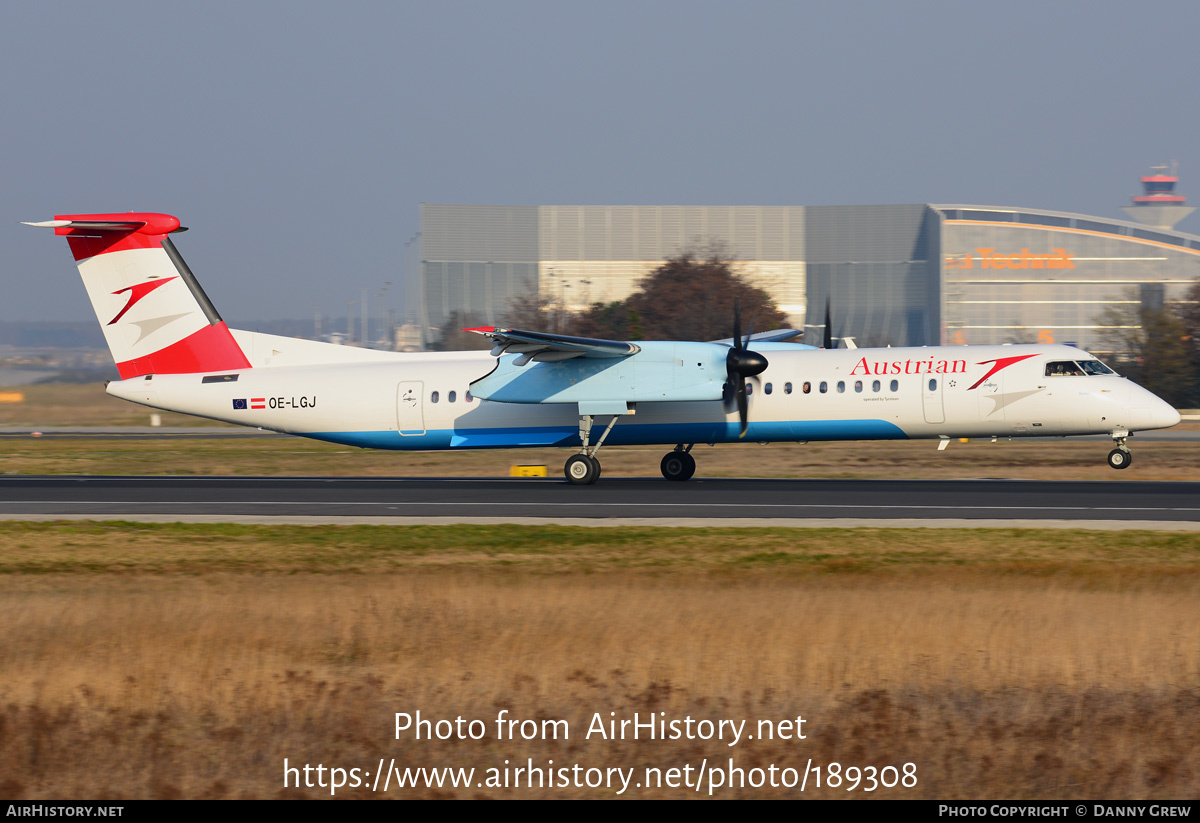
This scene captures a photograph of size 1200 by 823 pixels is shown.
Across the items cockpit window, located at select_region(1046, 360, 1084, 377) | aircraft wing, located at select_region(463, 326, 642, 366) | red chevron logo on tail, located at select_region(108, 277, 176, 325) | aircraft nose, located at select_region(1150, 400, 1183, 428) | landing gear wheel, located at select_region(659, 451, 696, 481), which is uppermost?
red chevron logo on tail, located at select_region(108, 277, 176, 325)

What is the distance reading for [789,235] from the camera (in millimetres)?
130250

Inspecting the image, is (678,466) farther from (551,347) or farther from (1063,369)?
(1063,369)

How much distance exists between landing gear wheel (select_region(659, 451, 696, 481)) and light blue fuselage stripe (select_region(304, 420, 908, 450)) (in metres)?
0.85

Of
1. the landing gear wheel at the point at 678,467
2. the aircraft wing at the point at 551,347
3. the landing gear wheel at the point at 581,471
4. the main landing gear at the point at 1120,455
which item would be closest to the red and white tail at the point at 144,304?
the aircraft wing at the point at 551,347

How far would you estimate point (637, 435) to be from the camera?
26.8 meters

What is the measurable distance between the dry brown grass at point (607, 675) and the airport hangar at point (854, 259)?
11051cm

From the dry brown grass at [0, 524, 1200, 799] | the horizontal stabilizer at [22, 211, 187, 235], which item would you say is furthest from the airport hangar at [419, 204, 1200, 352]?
the dry brown grass at [0, 524, 1200, 799]

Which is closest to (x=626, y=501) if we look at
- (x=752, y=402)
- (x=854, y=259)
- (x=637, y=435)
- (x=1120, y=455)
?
(x=637, y=435)

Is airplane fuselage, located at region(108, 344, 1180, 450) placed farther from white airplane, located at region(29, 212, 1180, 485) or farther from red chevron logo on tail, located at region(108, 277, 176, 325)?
red chevron logo on tail, located at region(108, 277, 176, 325)

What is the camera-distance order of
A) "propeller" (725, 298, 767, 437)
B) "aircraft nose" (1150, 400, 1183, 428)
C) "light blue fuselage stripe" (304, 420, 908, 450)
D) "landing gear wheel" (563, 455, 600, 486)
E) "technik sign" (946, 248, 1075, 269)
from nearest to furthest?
"aircraft nose" (1150, 400, 1183, 428) → "propeller" (725, 298, 767, 437) → "light blue fuselage stripe" (304, 420, 908, 450) → "landing gear wheel" (563, 455, 600, 486) → "technik sign" (946, 248, 1075, 269)

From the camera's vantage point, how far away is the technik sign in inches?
4956

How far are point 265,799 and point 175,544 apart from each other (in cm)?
1054

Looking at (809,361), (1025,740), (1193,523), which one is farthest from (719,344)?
(1025,740)

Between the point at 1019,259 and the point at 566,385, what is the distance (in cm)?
11170
